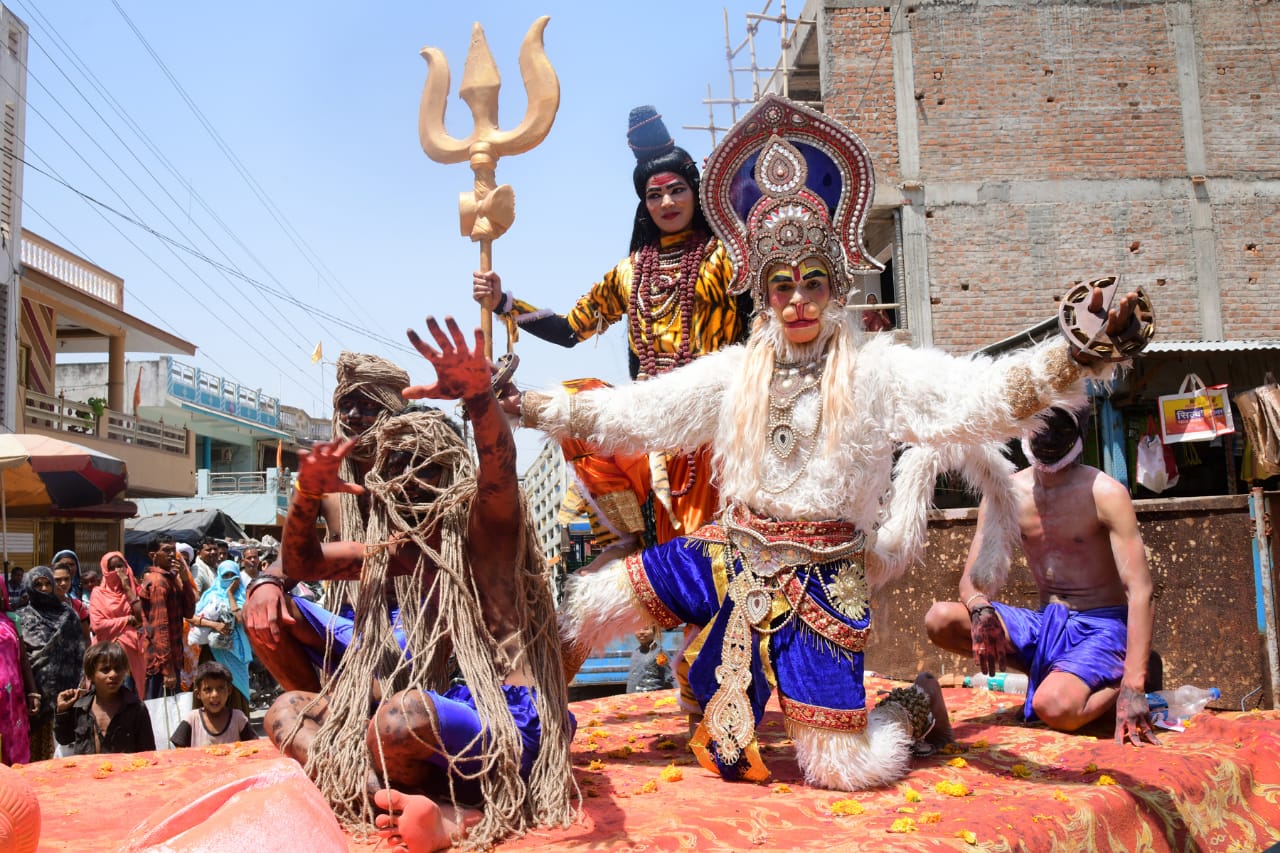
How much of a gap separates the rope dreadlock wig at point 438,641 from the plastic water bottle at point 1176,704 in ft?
8.26

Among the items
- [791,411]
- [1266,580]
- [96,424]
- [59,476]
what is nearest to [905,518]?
[791,411]

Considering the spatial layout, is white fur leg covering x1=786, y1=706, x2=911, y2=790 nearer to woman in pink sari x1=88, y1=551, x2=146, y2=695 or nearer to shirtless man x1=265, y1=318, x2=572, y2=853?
shirtless man x1=265, y1=318, x2=572, y2=853

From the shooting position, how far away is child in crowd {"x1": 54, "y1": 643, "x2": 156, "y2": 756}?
5.34 m

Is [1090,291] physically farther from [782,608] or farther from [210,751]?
[210,751]

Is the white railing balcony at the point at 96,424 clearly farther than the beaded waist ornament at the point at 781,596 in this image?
Yes

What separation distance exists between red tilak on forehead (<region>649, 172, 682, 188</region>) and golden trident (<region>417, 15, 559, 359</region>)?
61 cm

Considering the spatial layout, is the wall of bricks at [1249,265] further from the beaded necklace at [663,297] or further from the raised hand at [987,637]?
the beaded necklace at [663,297]

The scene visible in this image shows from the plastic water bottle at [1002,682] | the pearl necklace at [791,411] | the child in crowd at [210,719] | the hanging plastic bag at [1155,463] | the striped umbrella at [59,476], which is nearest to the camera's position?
the pearl necklace at [791,411]

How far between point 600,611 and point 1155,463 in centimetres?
642

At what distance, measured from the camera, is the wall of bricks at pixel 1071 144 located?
1264 centimetres

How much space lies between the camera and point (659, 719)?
4590 millimetres

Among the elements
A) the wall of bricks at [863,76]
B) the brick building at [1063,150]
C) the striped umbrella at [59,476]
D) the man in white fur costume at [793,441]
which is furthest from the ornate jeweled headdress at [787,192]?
the wall of bricks at [863,76]

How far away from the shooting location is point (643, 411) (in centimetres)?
361

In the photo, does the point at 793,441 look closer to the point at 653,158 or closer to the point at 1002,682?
the point at 653,158
